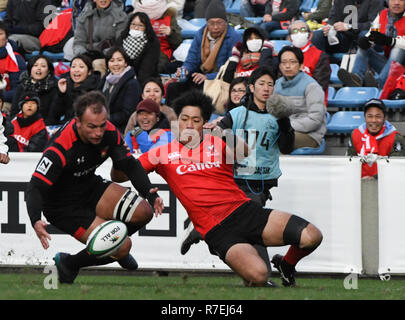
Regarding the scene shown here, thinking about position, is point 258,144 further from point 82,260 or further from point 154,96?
point 154,96

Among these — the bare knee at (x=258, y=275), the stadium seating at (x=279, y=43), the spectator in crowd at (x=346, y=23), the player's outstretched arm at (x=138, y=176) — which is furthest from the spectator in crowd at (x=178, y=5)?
the bare knee at (x=258, y=275)

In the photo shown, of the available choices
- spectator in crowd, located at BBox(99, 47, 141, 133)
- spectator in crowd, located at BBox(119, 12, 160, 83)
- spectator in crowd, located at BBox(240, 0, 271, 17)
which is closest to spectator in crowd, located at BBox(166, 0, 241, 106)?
spectator in crowd, located at BBox(119, 12, 160, 83)

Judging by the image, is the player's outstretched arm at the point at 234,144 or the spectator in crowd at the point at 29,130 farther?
the spectator in crowd at the point at 29,130

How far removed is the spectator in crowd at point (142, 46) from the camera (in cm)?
1307

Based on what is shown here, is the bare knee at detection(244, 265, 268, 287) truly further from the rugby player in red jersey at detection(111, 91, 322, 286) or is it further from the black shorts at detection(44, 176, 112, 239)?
the black shorts at detection(44, 176, 112, 239)

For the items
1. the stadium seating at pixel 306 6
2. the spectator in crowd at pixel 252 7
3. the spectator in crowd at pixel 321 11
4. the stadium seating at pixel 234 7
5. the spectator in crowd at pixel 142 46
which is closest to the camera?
the spectator in crowd at pixel 142 46

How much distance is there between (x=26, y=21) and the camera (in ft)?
51.4

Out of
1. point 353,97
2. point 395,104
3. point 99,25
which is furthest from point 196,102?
point 99,25

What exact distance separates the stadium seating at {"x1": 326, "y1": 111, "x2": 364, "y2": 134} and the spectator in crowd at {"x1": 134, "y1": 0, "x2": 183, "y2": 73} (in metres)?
2.73

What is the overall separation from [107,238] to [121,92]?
469 cm

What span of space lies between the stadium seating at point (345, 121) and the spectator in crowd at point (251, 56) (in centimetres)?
109

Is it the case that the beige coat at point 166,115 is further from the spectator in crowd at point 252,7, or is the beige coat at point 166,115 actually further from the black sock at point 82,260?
the spectator in crowd at point 252,7

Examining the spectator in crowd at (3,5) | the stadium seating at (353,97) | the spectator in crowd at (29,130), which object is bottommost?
the spectator in crowd at (29,130)

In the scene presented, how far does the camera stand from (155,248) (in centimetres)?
1033
